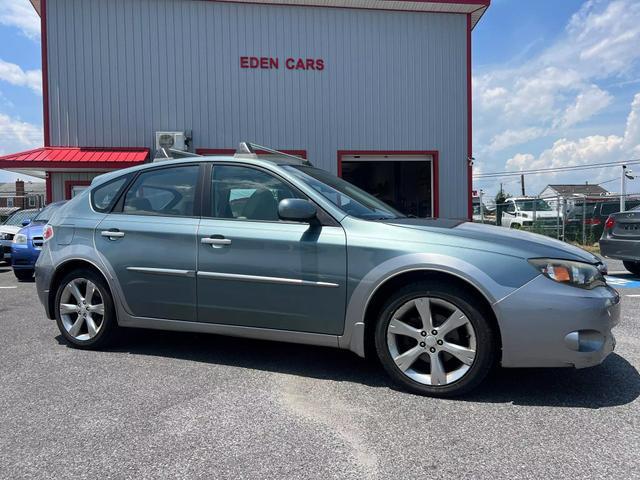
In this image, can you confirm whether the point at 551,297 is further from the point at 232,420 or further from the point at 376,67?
the point at 376,67

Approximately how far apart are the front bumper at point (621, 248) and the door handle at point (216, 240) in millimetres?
7249

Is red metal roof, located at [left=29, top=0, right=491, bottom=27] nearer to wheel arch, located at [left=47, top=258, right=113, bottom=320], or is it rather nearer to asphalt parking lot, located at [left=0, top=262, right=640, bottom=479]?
wheel arch, located at [left=47, top=258, right=113, bottom=320]

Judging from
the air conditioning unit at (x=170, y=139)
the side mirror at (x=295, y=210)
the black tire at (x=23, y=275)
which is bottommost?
the black tire at (x=23, y=275)

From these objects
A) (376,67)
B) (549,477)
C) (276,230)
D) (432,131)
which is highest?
(376,67)

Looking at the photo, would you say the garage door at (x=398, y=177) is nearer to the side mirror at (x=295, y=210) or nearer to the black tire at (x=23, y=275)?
the black tire at (x=23, y=275)

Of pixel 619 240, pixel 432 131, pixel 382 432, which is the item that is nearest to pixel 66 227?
pixel 382 432

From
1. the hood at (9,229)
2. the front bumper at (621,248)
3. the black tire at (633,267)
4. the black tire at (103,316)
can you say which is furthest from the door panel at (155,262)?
the hood at (9,229)

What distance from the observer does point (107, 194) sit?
452 centimetres

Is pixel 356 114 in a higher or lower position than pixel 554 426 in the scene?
higher

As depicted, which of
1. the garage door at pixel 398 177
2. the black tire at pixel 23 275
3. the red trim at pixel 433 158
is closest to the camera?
the black tire at pixel 23 275

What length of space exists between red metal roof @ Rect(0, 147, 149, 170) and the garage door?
5942 millimetres

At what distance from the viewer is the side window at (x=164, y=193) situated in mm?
4156

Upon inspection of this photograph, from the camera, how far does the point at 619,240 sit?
8.48 m

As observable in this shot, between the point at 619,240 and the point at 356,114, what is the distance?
829 centimetres
